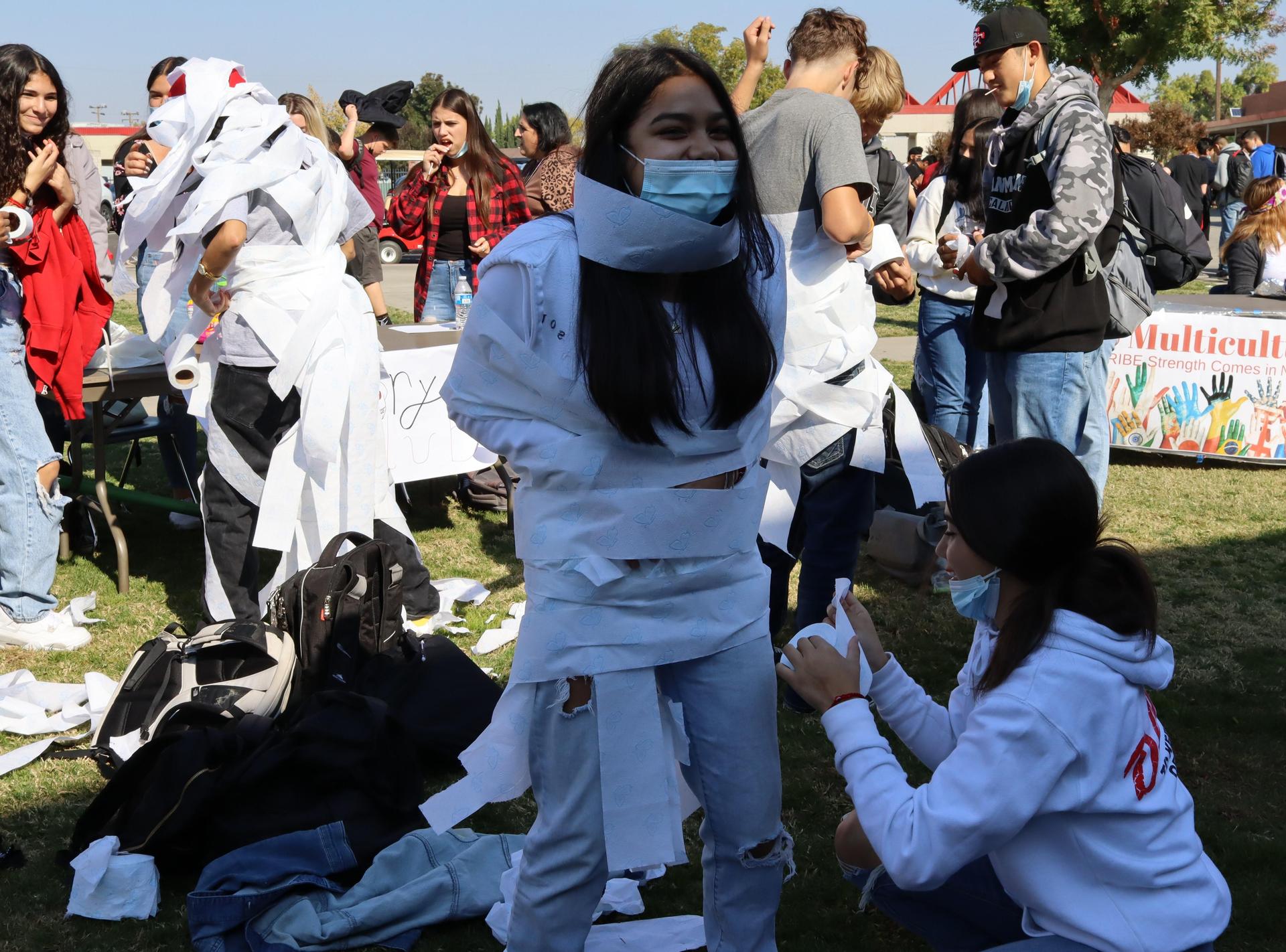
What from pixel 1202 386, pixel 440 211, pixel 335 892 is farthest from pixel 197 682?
pixel 1202 386

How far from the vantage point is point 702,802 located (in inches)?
85.5

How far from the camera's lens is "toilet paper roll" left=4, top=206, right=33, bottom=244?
13.1ft

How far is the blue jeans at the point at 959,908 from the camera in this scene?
7.22ft

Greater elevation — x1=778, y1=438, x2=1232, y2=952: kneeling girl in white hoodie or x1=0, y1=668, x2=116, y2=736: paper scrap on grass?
x1=778, y1=438, x2=1232, y2=952: kneeling girl in white hoodie

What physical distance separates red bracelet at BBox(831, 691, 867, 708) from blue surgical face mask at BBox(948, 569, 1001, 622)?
0.23 meters

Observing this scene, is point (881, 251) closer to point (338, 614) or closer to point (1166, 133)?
point (338, 614)

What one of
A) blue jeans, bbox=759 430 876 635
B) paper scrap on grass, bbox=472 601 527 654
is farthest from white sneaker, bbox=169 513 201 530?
blue jeans, bbox=759 430 876 635

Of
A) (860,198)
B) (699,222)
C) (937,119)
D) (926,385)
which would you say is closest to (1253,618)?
(926,385)

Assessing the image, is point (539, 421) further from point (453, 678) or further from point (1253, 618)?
point (1253, 618)

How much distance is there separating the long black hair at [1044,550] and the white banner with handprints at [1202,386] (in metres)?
5.22

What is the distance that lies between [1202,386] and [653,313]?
19.0ft

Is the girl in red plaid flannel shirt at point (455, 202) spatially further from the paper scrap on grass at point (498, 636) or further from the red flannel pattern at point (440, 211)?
the paper scrap on grass at point (498, 636)

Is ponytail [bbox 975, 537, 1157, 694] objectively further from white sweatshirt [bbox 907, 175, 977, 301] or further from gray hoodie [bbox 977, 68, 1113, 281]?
white sweatshirt [bbox 907, 175, 977, 301]

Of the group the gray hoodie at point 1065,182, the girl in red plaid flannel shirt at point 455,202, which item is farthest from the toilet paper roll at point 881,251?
the girl in red plaid flannel shirt at point 455,202
